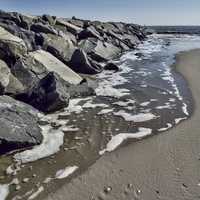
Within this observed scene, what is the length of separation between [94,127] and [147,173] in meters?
2.54

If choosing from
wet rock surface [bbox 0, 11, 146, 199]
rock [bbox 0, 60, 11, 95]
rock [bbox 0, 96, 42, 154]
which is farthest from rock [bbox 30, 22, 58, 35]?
rock [bbox 0, 96, 42, 154]

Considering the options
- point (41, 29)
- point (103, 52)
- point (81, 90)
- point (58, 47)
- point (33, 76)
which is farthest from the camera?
point (103, 52)

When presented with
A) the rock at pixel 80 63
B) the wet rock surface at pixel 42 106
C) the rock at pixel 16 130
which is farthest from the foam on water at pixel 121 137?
the rock at pixel 80 63

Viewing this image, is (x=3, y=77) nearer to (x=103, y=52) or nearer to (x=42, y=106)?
(x=42, y=106)

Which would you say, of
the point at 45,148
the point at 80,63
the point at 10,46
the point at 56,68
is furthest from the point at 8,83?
the point at 80,63

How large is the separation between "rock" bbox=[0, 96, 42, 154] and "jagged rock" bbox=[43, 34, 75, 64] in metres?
8.41

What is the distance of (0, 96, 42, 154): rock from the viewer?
6.14 meters

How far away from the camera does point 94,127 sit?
24.8 feet

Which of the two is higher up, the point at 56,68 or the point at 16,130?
the point at 16,130

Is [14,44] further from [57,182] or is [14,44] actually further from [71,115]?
[57,182]

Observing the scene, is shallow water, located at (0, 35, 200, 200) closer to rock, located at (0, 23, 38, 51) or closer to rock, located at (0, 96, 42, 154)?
rock, located at (0, 96, 42, 154)

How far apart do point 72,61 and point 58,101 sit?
665 centimetres

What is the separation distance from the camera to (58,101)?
8.89 m

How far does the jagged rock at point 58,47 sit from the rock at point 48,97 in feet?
20.0
